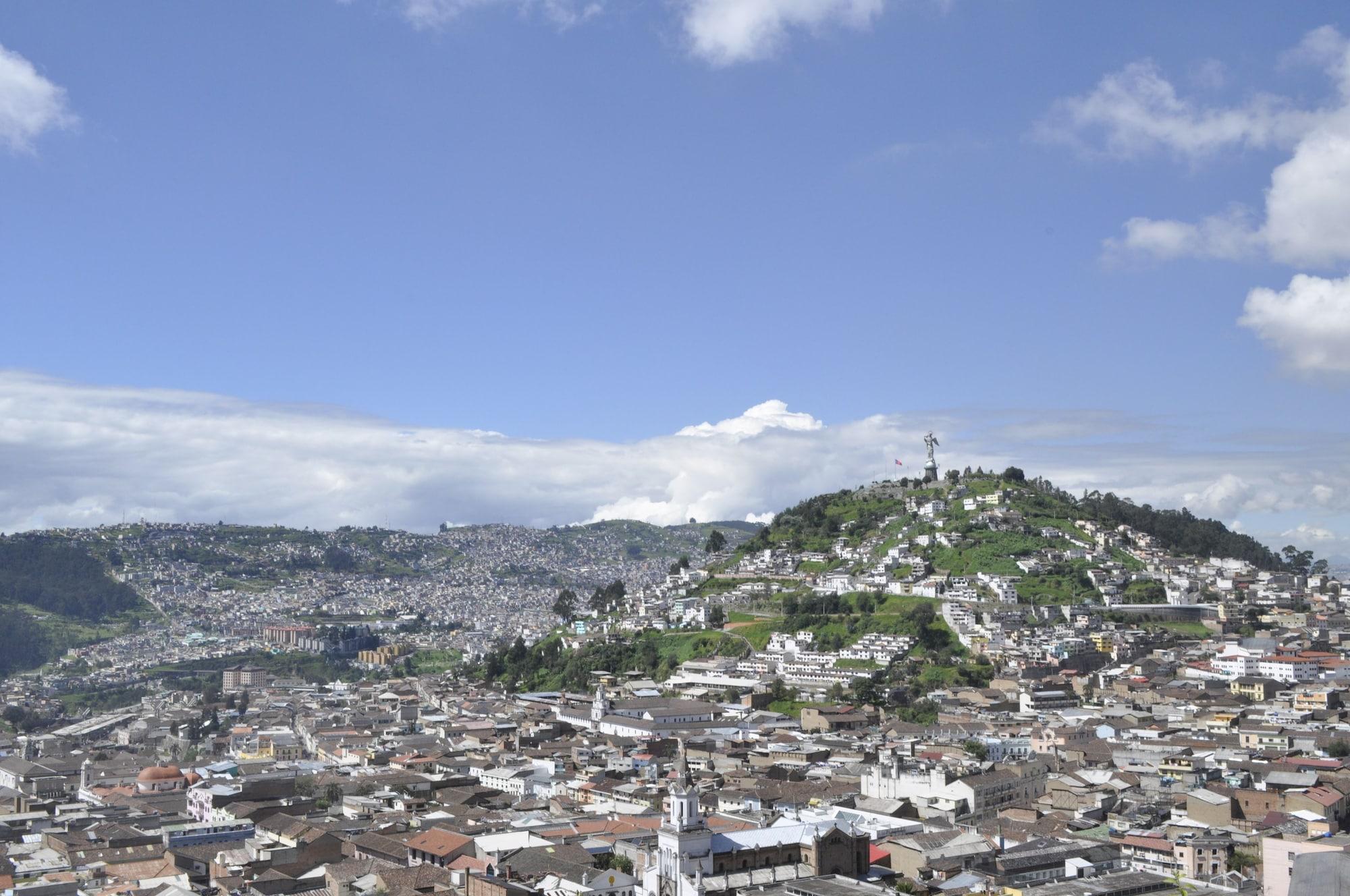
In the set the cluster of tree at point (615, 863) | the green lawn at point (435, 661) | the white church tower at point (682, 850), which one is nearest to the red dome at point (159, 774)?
the cluster of tree at point (615, 863)

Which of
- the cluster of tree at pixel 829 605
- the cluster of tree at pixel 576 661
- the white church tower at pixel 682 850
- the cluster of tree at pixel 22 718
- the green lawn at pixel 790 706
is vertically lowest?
the cluster of tree at pixel 22 718

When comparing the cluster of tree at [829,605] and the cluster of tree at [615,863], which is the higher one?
the cluster of tree at [829,605]

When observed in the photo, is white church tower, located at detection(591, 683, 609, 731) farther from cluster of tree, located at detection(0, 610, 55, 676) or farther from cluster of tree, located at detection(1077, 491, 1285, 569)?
cluster of tree, located at detection(0, 610, 55, 676)

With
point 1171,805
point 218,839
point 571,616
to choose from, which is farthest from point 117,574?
point 1171,805

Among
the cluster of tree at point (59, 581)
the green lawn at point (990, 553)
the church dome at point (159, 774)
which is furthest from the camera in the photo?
the cluster of tree at point (59, 581)

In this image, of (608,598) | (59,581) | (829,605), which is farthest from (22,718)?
(59,581)

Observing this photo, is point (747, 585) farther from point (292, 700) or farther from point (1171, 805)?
point (1171, 805)

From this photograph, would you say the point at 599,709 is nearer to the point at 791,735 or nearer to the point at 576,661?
the point at 791,735

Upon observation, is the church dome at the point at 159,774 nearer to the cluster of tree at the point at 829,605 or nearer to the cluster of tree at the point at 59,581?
the cluster of tree at the point at 829,605
